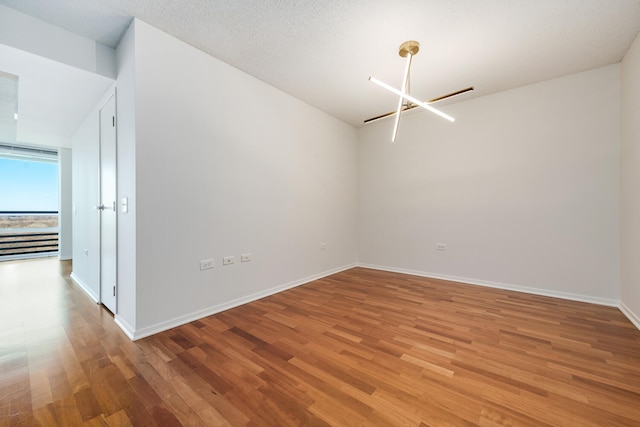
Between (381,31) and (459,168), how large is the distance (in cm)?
248

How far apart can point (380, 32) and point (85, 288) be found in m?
4.97

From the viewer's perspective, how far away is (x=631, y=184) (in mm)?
2529

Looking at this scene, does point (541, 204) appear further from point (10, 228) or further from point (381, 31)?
point (10, 228)

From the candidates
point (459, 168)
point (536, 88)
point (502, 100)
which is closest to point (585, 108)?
point (536, 88)

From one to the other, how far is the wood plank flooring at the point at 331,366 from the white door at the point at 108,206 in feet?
0.92

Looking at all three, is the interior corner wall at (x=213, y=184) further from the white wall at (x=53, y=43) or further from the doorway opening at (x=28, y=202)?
the doorway opening at (x=28, y=202)

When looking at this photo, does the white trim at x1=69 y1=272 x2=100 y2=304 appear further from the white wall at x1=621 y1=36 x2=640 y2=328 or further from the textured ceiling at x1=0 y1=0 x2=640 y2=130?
the white wall at x1=621 y1=36 x2=640 y2=328

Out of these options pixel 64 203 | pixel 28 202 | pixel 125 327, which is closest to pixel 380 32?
pixel 125 327

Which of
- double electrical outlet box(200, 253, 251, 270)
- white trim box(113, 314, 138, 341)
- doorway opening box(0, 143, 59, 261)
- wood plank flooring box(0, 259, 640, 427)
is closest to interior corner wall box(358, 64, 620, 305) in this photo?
wood plank flooring box(0, 259, 640, 427)

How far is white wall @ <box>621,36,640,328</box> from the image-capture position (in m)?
2.40

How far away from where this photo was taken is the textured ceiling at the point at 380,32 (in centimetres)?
204

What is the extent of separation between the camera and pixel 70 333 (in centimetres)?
222

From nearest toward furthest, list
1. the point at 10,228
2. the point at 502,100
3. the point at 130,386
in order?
the point at 130,386 < the point at 502,100 < the point at 10,228

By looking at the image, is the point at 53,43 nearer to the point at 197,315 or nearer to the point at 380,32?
the point at 197,315
